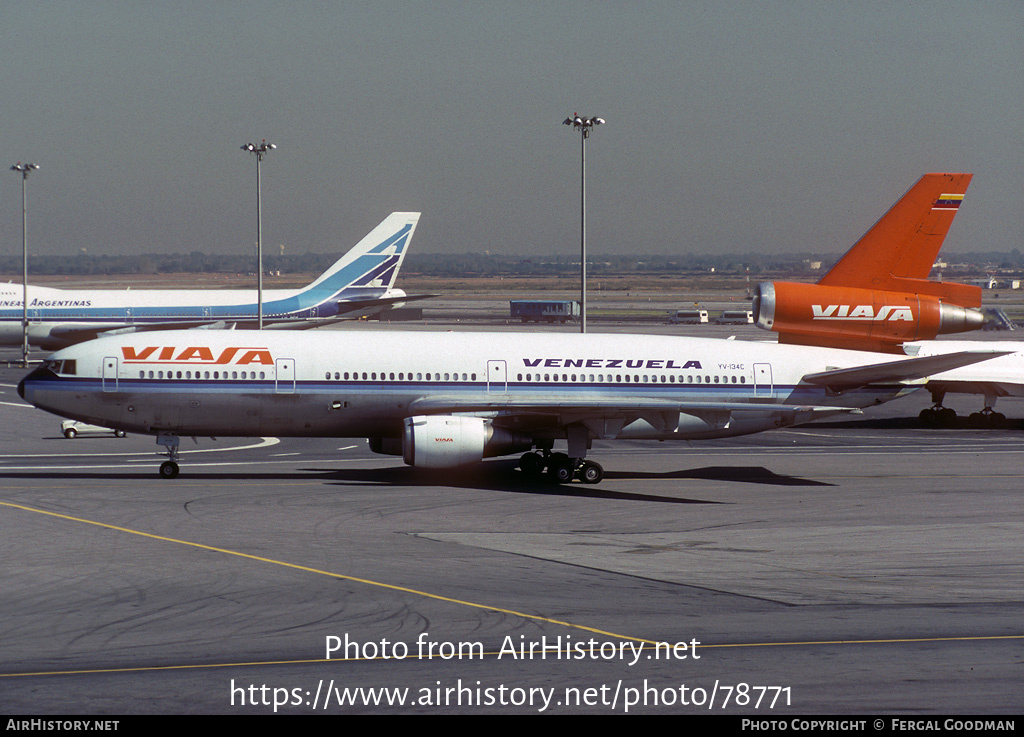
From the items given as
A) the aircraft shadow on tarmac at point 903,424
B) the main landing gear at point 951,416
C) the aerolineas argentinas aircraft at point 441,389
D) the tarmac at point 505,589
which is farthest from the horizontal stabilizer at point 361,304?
the aerolineas argentinas aircraft at point 441,389

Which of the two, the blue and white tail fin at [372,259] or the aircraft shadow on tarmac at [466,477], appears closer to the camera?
the aircraft shadow on tarmac at [466,477]

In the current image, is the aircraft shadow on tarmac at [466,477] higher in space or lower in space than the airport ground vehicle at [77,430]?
lower

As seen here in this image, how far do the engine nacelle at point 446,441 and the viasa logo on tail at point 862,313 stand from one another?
1277 centimetres

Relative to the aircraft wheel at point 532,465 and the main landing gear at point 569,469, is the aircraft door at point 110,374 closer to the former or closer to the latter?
the aircraft wheel at point 532,465

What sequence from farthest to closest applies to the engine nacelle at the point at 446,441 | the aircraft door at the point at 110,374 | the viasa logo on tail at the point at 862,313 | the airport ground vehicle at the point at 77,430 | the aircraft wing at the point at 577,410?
the airport ground vehicle at the point at 77,430 → the viasa logo on tail at the point at 862,313 → the aircraft door at the point at 110,374 → the aircraft wing at the point at 577,410 → the engine nacelle at the point at 446,441

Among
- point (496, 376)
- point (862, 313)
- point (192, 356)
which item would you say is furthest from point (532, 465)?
point (862, 313)

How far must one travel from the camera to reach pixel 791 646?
63.2 ft

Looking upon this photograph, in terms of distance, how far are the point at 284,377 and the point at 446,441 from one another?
6020 mm

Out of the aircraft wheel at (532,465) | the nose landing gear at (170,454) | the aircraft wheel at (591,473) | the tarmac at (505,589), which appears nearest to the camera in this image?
the tarmac at (505,589)

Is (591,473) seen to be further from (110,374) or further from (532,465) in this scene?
(110,374)

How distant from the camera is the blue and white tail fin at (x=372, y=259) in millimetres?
87938

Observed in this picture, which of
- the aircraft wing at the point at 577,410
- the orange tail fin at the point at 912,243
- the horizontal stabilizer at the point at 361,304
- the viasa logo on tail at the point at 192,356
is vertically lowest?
the aircraft wing at the point at 577,410

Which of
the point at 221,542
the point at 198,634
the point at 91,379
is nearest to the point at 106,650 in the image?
the point at 198,634
